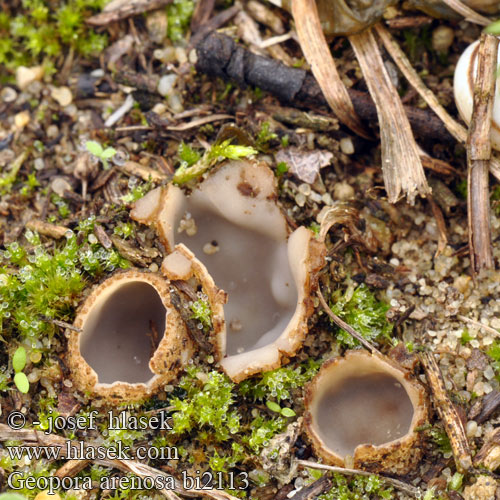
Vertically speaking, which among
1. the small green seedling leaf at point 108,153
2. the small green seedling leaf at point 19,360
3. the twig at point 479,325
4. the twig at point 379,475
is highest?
the small green seedling leaf at point 108,153

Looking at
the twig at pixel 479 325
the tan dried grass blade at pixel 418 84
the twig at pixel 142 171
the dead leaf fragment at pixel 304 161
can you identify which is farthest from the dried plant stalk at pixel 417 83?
the twig at pixel 142 171

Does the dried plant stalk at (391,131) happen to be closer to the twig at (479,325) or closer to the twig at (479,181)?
the twig at (479,181)

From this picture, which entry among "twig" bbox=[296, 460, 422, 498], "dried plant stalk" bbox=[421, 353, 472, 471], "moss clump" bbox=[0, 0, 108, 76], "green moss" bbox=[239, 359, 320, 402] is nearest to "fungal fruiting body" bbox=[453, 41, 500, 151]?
"dried plant stalk" bbox=[421, 353, 472, 471]

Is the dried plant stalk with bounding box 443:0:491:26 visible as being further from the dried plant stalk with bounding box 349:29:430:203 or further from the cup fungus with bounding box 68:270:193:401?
the cup fungus with bounding box 68:270:193:401

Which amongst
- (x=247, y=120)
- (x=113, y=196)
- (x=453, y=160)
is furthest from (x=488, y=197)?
(x=113, y=196)

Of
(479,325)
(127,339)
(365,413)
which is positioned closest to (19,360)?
(127,339)

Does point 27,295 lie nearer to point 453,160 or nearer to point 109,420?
point 109,420

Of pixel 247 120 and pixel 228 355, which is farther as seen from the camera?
pixel 247 120
